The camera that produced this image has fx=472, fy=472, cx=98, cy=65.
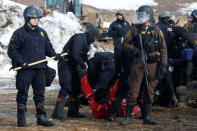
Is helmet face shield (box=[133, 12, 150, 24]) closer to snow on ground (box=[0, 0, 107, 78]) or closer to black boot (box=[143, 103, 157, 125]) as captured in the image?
black boot (box=[143, 103, 157, 125])

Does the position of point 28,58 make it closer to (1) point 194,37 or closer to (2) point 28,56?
(2) point 28,56

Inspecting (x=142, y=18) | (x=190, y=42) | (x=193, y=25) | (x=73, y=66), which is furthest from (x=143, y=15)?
(x=193, y=25)

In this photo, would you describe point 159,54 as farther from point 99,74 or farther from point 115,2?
point 115,2

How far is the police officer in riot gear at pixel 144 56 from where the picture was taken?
26.1ft

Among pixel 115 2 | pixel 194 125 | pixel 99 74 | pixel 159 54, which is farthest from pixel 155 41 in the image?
pixel 115 2

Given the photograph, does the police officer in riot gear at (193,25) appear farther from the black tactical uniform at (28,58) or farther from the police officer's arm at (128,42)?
the black tactical uniform at (28,58)

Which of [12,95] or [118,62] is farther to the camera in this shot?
[12,95]

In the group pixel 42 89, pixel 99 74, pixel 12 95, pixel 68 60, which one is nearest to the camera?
pixel 42 89

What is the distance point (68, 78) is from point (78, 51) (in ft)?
1.76

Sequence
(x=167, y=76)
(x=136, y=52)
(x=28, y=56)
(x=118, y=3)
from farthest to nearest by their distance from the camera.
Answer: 1. (x=118, y=3)
2. (x=167, y=76)
3. (x=136, y=52)
4. (x=28, y=56)

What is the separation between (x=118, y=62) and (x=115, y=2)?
6554 cm

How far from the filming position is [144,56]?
791cm

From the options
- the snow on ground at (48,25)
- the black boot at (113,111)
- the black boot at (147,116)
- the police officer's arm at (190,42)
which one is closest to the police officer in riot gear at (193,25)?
the police officer's arm at (190,42)

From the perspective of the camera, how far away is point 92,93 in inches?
351
